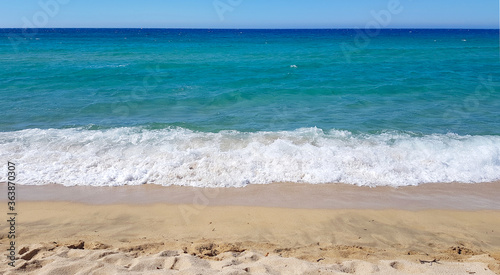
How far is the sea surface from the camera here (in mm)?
8312

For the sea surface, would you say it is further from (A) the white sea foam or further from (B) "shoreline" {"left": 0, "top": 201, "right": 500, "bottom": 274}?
(B) "shoreline" {"left": 0, "top": 201, "right": 500, "bottom": 274}

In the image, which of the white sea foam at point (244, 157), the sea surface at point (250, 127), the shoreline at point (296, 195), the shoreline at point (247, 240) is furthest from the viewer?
the sea surface at point (250, 127)

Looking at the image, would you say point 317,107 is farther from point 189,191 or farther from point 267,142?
point 189,191

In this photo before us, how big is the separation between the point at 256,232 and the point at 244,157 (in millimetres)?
3270

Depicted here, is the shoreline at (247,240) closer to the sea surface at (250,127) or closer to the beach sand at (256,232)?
the beach sand at (256,232)

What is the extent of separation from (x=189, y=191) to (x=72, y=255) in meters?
2.92

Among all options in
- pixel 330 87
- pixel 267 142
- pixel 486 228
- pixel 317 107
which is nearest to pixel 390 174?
pixel 486 228

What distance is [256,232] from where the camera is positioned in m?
5.98

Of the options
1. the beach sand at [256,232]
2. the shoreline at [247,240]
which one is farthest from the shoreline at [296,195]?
the shoreline at [247,240]

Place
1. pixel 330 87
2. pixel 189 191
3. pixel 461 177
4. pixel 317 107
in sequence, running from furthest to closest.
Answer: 1. pixel 330 87
2. pixel 317 107
3. pixel 461 177
4. pixel 189 191

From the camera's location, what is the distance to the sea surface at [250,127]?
8.31m

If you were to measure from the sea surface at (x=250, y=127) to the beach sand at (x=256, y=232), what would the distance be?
0.68 m

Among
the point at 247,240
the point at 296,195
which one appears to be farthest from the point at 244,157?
the point at 247,240

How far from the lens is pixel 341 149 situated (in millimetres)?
9547
